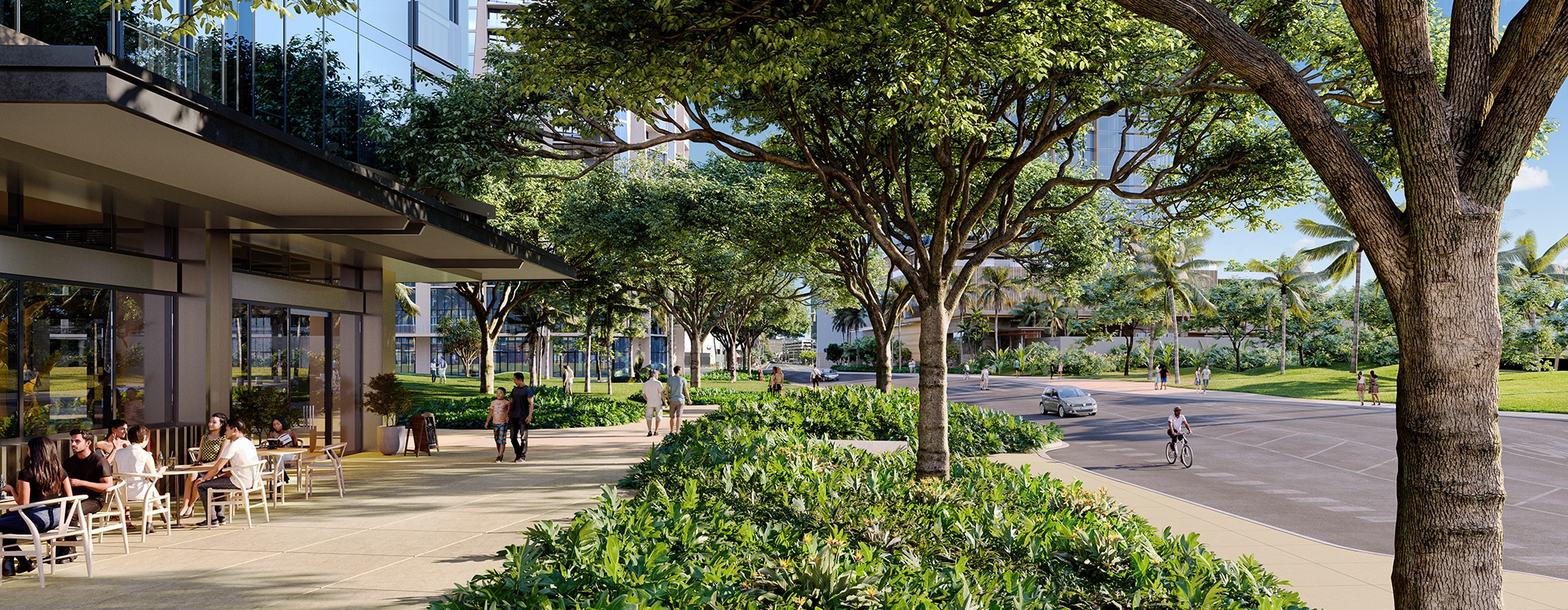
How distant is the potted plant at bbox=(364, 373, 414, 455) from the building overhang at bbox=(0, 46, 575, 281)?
14.7 feet

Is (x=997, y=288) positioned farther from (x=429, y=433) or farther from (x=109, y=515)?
(x=109, y=515)

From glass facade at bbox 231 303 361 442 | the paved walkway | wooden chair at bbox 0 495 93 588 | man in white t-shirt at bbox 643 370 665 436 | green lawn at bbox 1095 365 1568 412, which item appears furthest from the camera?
green lawn at bbox 1095 365 1568 412

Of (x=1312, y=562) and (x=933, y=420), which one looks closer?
(x=1312, y=562)

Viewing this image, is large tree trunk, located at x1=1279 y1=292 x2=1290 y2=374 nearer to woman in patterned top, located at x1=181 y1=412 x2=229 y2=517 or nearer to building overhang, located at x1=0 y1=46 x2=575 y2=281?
building overhang, located at x1=0 y1=46 x2=575 y2=281

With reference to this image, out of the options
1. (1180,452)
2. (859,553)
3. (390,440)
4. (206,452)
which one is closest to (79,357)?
(206,452)

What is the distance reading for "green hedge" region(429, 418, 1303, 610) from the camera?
164 inches

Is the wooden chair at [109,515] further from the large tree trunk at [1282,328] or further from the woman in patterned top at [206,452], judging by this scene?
the large tree trunk at [1282,328]

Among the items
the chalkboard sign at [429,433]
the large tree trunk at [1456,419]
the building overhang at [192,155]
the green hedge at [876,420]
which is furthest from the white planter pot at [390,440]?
the large tree trunk at [1456,419]

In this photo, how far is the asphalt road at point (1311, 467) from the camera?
42.0 feet

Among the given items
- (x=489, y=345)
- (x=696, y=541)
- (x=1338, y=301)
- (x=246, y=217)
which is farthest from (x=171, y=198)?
(x=1338, y=301)

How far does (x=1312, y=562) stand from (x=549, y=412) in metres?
19.8

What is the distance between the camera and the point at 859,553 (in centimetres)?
539

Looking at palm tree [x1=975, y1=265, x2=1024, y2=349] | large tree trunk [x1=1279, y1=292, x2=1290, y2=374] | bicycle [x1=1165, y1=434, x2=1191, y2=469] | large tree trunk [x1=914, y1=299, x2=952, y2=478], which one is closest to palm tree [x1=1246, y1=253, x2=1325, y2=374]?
large tree trunk [x1=1279, y1=292, x2=1290, y2=374]

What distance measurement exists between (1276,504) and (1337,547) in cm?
408
